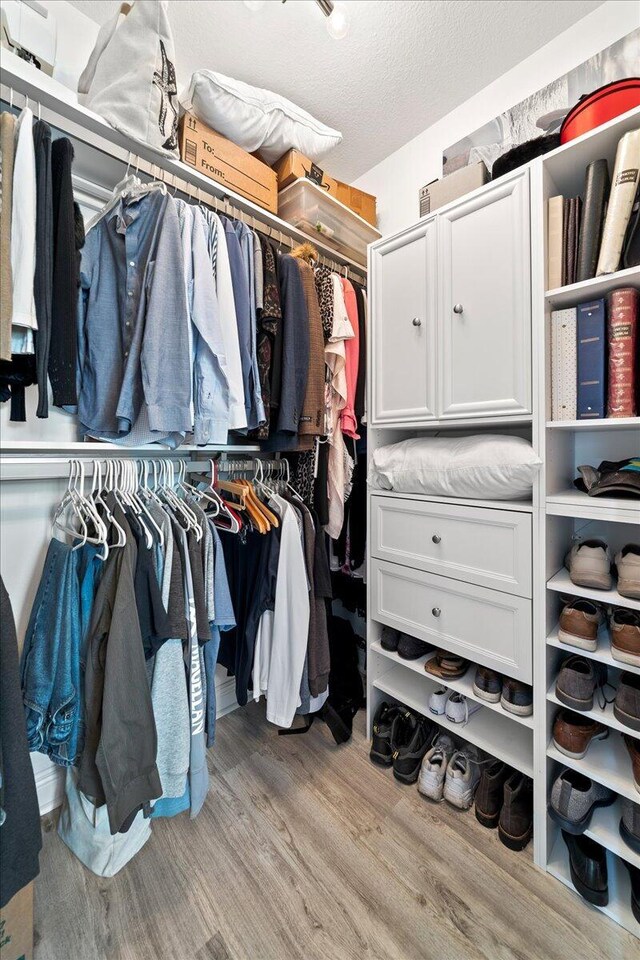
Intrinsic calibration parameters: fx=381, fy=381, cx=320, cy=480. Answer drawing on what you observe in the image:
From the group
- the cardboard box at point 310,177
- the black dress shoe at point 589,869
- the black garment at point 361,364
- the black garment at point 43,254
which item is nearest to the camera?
the black garment at point 43,254

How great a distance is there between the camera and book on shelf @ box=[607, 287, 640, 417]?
103 cm

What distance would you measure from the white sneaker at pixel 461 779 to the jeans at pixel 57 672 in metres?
1.20

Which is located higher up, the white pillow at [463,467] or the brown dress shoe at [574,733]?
the white pillow at [463,467]

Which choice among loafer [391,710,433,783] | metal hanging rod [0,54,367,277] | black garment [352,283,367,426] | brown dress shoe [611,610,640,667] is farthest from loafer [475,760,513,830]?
metal hanging rod [0,54,367,277]

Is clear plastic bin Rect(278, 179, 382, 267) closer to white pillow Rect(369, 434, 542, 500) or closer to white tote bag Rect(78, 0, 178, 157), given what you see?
white tote bag Rect(78, 0, 178, 157)

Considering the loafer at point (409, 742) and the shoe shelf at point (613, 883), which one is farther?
the loafer at point (409, 742)

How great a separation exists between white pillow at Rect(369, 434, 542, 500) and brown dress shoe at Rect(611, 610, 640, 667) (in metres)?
0.41

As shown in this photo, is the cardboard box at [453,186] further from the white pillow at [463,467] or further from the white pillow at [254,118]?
→ the white pillow at [463,467]

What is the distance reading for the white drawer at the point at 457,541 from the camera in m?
1.17

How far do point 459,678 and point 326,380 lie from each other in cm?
126

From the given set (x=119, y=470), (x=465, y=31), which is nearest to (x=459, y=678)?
(x=119, y=470)

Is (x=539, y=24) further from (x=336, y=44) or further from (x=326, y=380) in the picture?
(x=326, y=380)

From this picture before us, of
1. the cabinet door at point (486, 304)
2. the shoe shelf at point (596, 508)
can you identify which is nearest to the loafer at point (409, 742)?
the shoe shelf at point (596, 508)

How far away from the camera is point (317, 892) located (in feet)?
3.55
